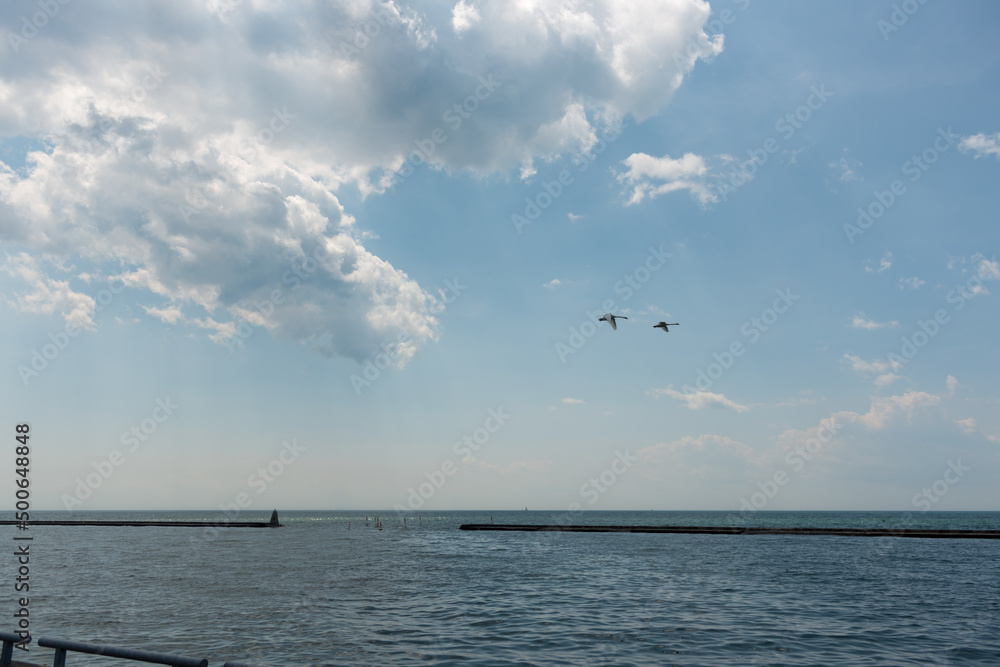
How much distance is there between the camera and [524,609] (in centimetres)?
2816

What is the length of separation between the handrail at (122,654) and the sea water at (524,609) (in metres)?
10.9

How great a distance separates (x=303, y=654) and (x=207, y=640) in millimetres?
4521

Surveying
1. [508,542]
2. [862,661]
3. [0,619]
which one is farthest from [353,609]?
[508,542]

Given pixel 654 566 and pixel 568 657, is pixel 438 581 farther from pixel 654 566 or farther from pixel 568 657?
pixel 568 657

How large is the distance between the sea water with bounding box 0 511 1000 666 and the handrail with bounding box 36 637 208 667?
10853 mm

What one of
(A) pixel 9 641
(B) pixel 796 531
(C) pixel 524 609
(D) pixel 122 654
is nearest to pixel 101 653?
(D) pixel 122 654

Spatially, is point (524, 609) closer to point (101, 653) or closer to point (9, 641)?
point (9, 641)

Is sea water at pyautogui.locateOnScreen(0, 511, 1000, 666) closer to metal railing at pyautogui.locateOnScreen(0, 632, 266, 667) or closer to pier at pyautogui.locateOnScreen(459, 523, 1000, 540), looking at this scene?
metal railing at pyautogui.locateOnScreen(0, 632, 266, 667)

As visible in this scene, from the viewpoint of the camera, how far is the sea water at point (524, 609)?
66.1 feet

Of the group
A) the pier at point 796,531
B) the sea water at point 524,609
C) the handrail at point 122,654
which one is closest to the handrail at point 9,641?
the handrail at point 122,654

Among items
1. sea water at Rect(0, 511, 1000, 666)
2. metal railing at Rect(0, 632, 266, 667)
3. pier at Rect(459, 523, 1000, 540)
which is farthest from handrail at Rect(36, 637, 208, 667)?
pier at Rect(459, 523, 1000, 540)

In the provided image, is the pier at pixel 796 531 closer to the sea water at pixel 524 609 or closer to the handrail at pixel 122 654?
the sea water at pixel 524 609

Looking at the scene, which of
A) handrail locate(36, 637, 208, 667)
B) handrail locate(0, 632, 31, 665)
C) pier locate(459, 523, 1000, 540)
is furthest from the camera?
pier locate(459, 523, 1000, 540)

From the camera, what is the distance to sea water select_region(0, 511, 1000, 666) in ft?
66.1
